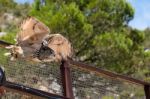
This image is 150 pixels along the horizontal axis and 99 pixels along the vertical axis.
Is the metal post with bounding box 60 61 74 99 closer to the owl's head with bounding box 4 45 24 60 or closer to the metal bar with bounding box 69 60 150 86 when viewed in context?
the metal bar with bounding box 69 60 150 86

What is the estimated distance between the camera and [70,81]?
3531mm

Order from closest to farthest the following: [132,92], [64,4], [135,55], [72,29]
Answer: [132,92] → [72,29] → [64,4] → [135,55]

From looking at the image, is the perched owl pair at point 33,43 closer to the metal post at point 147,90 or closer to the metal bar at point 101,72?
the metal bar at point 101,72

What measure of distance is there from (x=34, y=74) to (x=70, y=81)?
34cm

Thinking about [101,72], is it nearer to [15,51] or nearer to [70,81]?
[70,81]

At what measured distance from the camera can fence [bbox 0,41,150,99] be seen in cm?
315

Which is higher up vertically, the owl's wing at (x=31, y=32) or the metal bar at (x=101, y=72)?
the owl's wing at (x=31, y=32)

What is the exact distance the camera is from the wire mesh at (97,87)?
370 centimetres

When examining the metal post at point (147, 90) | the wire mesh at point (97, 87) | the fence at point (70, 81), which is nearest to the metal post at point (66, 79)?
the fence at point (70, 81)

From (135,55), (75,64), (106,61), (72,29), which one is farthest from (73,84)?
(135,55)

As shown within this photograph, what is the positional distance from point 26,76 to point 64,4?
10726 mm

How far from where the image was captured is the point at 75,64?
3.62 m

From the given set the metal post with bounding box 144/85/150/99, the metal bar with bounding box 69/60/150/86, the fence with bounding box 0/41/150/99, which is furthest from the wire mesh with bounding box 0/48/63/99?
the metal post with bounding box 144/85/150/99

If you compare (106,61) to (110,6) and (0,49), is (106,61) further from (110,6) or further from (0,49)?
(0,49)
